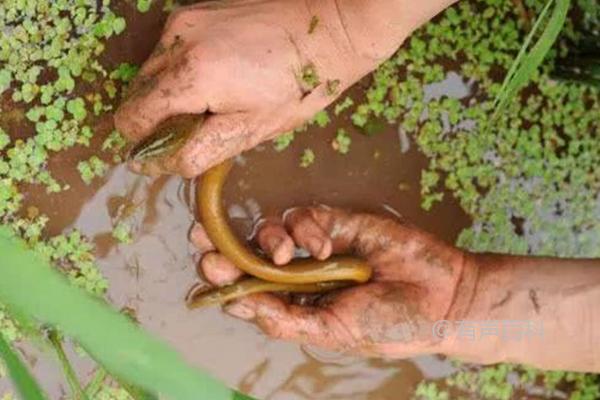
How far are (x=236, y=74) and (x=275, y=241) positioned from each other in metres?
0.58

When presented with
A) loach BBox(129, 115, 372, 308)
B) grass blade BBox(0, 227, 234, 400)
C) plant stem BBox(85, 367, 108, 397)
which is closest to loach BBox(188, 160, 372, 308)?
loach BBox(129, 115, 372, 308)

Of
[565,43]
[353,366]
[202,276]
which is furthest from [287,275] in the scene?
[565,43]

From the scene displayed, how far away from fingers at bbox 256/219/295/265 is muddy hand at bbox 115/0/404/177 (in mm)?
351

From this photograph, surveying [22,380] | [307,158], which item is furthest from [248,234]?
[22,380]

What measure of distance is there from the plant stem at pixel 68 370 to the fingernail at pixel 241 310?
47 cm

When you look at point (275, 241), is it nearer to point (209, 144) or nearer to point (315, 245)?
point (315, 245)

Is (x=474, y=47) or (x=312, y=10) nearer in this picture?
(x=312, y=10)

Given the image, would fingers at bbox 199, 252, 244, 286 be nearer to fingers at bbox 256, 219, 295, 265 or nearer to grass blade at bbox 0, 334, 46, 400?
fingers at bbox 256, 219, 295, 265

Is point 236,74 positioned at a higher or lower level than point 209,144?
higher

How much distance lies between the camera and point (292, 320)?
7.93 ft

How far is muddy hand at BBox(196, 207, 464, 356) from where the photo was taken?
7.95 feet

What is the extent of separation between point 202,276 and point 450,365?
0.86m

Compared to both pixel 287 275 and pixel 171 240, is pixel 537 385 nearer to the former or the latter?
pixel 287 275

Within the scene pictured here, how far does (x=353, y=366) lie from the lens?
107 inches
